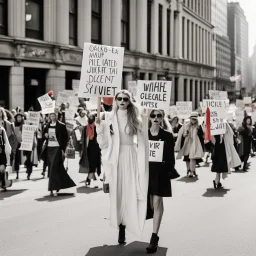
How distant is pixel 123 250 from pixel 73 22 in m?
26.6

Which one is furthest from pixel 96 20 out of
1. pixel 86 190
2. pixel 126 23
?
pixel 86 190

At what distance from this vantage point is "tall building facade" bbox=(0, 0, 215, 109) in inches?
1023

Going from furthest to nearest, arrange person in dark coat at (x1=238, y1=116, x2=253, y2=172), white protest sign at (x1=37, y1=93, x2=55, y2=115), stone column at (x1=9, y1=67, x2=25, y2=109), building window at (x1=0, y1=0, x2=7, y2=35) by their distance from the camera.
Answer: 1. stone column at (x1=9, y1=67, x2=25, y2=109)
2. building window at (x1=0, y1=0, x2=7, y2=35)
3. person in dark coat at (x1=238, y1=116, x2=253, y2=172)
4. white protest sign at (x1=37, y1=93, x2=55, y2=115)

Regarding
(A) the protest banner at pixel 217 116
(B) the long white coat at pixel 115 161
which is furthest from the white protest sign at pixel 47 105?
(B) the long white coat at pixel 115 161

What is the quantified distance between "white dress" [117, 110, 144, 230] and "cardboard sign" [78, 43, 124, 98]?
3.80ft

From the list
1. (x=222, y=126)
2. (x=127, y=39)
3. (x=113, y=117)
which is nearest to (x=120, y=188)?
(x=113, y=117)

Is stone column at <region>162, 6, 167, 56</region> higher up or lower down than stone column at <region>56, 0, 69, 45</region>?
higher up

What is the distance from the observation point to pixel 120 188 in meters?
7.00

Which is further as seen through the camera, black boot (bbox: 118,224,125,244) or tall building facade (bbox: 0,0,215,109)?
tall building facade (bbox: 0,0,215,109)

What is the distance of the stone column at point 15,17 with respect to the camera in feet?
83.6

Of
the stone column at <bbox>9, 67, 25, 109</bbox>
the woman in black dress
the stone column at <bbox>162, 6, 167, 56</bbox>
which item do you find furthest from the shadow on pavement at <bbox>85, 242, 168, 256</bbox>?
the stone column at <bbox>162, 6, 167, 56</bbox>

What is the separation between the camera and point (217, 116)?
12.8 meters

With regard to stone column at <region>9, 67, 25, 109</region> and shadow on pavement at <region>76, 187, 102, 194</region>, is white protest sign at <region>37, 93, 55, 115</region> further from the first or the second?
stone column at <region>9, 67, 25, 109</region>

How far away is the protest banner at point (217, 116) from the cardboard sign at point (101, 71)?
15.6 ft
